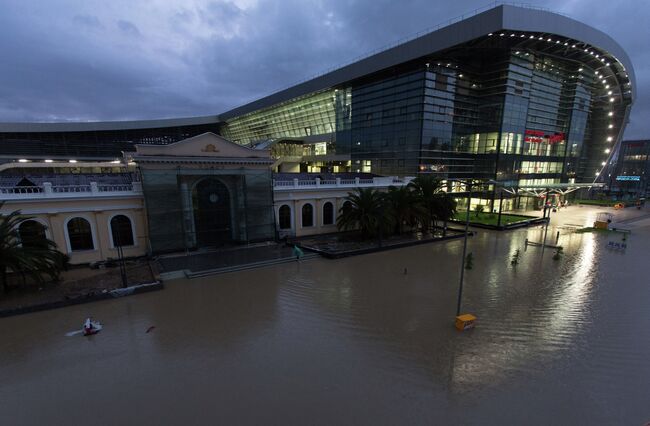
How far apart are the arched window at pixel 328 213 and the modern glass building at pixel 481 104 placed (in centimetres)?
1794

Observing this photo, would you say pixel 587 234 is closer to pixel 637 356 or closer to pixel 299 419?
pixel 637 356

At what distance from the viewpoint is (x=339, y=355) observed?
32.9ft

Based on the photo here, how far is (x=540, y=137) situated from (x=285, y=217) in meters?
45.4

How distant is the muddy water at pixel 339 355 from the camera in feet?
25.3

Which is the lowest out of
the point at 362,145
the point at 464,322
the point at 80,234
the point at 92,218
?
the point at 464,322

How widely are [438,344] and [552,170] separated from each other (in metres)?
55.8

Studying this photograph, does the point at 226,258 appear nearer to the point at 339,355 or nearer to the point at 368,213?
the point at 368,213

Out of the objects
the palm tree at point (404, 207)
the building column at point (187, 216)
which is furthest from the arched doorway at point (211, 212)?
the palm tree at point (404, 207)

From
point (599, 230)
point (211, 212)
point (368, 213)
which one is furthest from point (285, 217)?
point (599, 230)

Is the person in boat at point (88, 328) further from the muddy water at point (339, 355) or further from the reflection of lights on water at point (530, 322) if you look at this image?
the reflection of lights on water at point (530, 322)

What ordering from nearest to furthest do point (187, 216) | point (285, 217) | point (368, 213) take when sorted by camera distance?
point (187, 216) < point (368, 213) < point (285, 217)

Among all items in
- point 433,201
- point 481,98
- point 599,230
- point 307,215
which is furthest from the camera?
point 481,98

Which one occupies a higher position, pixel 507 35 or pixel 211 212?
pixel 507 35

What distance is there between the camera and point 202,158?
71.3ft
